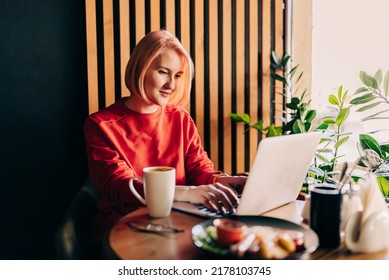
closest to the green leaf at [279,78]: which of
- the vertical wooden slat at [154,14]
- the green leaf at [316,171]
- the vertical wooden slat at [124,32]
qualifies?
the green leaf at [316,171]

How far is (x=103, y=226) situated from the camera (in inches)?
60.3

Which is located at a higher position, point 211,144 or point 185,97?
point 185,97

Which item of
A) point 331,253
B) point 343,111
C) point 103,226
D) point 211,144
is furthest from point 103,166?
point 343,111

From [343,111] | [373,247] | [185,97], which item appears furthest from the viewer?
[343,111]

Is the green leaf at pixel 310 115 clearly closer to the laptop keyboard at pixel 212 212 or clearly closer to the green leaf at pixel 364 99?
the green leaf at pixel 364 99

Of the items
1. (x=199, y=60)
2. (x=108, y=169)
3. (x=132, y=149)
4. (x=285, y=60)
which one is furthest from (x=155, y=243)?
(x=285, y=60)

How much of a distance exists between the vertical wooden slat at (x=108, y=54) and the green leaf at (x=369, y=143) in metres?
1.50

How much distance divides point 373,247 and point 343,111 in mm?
1737

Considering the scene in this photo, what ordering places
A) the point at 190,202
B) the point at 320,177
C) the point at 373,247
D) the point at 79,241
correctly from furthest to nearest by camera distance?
the point at 320,177 < the point at 79,241 < the point at 190,202 < the point at 373,247

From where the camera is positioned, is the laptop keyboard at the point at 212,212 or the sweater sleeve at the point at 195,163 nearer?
the laptop keyboard at the point at 212,212

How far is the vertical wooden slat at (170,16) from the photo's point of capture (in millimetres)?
2428

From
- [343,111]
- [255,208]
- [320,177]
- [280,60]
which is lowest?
[320,177]

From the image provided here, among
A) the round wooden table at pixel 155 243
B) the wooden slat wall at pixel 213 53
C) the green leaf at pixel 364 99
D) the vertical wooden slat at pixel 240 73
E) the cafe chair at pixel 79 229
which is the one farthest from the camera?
the vertical wooden slat at pixel 240 73
